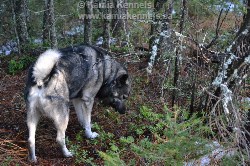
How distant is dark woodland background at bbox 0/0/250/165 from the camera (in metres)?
2.94

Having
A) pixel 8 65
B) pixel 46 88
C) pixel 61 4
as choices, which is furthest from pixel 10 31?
pixel 46 88

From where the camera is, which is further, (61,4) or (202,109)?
(61,4)

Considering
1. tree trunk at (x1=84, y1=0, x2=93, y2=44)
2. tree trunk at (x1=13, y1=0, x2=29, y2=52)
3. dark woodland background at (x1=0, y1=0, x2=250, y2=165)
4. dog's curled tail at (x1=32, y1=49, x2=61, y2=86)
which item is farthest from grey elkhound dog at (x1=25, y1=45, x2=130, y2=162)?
tree trunk at (x1=13, y1=0, x2=29, y2=52)

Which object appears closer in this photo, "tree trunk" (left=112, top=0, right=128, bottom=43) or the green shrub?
"tree trunk" (left=112, top=0, right=128, bottom=43)

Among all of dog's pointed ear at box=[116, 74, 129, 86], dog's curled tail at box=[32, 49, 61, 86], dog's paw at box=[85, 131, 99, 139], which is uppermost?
dog's curled tail at box=[32, 49, 61, 86]

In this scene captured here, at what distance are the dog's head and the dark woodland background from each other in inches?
11.1

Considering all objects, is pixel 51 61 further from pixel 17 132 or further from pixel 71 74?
pixel 17 132

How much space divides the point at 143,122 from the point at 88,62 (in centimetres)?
145

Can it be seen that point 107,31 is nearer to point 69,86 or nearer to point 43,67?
point 69,86

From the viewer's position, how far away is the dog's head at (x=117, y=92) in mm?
5789

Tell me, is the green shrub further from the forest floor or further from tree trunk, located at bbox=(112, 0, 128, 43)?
tree trunk, located at bbox=(112, 0, 128, 43)

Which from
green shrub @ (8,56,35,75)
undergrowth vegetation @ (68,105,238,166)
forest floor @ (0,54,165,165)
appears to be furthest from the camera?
green shrub @ (8,56,35,75)

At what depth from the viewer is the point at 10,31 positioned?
1103 cm

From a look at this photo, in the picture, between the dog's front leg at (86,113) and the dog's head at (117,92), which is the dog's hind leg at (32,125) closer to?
the dog's front leg at (86,113)
